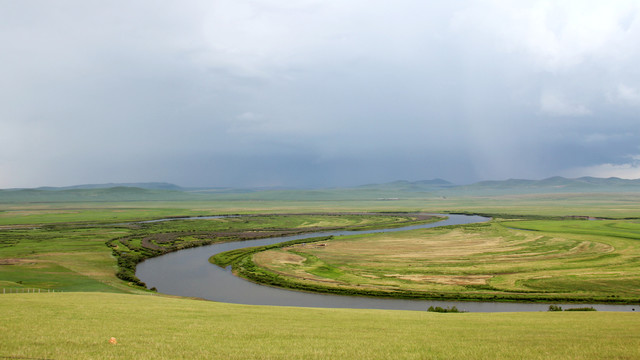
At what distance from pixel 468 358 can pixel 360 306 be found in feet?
78.0

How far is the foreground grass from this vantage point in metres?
11.6

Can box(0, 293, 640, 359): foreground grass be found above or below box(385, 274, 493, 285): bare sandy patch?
above

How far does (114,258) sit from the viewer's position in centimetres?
5803

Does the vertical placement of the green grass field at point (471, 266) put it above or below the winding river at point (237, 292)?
above

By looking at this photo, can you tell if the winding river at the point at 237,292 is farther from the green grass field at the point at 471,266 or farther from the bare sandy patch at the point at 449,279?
the bare sandy patch at the point at 449,279

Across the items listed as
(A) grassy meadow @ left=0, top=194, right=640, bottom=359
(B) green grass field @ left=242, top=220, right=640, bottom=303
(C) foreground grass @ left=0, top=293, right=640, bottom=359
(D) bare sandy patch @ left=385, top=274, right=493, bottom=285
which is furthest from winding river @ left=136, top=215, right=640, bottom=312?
(C) foreground grass @ left=0, top=293, right=640, bottom=359

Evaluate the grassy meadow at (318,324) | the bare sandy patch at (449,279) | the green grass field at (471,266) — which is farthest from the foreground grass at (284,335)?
the bare sandy patch at (449,279)

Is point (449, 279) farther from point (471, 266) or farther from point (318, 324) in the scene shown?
point (318, 324)

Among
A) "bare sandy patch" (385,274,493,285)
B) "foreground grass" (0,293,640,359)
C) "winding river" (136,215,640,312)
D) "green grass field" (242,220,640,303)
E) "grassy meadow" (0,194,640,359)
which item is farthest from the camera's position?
"bare sandy patch" (385,274,493,285)

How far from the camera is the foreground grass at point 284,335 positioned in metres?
11.6

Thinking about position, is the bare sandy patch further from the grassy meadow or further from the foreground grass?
the foreground grass

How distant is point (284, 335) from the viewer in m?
14.7

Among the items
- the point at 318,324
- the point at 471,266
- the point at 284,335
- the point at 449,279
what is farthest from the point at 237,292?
the point at 471,266

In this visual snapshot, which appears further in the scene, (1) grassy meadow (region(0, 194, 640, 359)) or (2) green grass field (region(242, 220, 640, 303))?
(2) green grass field (region(242, 220, 640, 303))
